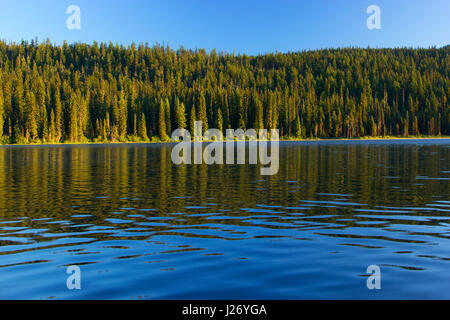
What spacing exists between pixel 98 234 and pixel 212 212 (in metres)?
6.76

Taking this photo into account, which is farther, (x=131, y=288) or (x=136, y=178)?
(x=136, y=178)

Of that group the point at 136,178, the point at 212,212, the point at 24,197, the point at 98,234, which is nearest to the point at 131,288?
the point at 98,234

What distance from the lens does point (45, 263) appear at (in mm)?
13562

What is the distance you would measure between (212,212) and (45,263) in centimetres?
1039

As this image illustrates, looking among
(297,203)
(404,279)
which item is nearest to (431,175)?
(297,203)

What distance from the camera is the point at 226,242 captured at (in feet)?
52.3

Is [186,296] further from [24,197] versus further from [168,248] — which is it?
[24,197]

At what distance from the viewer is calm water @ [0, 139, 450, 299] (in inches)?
444

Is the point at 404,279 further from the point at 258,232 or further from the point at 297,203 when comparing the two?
the point at 297,203

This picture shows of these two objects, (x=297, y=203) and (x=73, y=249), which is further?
(x=297, y=203)

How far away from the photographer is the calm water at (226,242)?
11.3m

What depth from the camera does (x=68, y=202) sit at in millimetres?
26297

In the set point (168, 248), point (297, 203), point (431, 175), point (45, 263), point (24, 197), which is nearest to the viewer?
point (45, 263)
